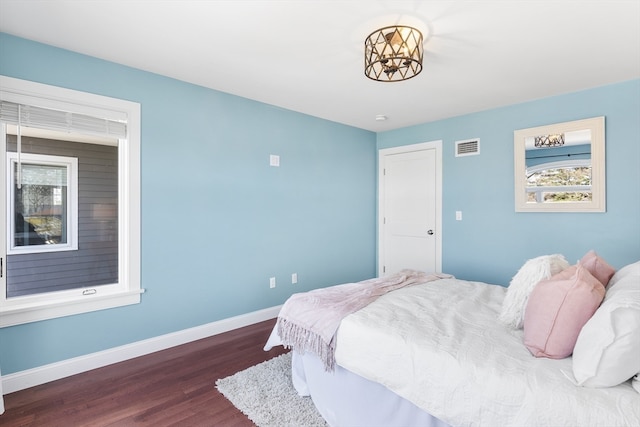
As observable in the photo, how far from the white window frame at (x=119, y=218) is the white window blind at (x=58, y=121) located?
1.4 inches

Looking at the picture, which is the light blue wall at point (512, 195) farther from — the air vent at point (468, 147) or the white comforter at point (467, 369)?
the white comforter at point (467, 369)

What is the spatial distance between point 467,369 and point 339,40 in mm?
2118

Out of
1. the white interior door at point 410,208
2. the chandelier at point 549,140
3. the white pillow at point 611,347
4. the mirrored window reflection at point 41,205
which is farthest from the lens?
the white interior door at point 410,208

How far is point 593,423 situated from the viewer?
1.10 m

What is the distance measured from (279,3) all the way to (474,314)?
2121 millimetres

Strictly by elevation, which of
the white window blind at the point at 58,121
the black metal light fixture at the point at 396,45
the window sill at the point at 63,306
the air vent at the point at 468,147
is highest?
the black metal light fixture at the point at 396,45

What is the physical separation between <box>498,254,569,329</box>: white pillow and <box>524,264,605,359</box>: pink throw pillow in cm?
22

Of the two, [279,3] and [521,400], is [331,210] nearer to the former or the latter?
[279,3]

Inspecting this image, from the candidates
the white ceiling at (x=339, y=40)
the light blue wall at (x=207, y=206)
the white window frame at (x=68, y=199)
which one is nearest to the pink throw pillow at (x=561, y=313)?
the white ceiling at (x=339, y=40)

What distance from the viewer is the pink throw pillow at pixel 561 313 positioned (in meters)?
1.36

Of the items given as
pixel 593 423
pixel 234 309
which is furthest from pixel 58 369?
pixel 593 423

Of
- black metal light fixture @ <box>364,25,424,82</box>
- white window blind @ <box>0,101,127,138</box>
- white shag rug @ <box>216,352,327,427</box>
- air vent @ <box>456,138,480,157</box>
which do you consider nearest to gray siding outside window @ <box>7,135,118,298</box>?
white window blind @ <box>0,101,127,138</box>

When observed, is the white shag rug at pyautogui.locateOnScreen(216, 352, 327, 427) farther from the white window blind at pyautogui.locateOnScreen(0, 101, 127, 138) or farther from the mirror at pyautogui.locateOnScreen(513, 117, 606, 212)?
the mirror at pyautogui.locateOnScreen(513, 117, 606, 212)

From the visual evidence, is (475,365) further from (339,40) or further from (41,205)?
(41,205)
